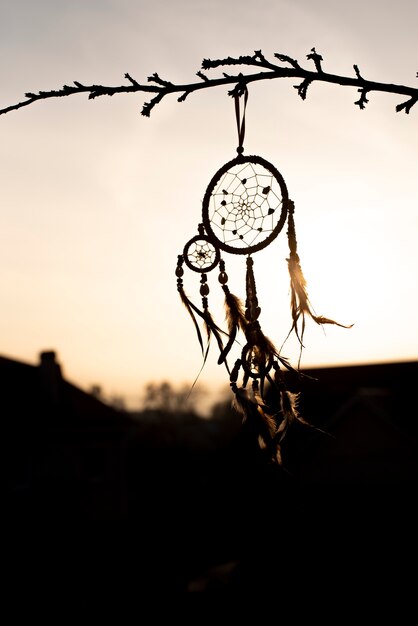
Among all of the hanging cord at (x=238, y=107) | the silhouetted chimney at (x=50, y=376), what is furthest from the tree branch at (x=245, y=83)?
the silhouetted chimney at (x=50, y=376)

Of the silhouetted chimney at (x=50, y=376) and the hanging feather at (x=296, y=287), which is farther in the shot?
the silhouetted chimney at (x=50, y=376)

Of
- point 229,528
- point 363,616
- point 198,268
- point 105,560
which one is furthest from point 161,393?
point 198,268

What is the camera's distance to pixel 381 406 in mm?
24219

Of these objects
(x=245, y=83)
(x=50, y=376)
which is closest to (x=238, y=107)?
(x=245, y=83)

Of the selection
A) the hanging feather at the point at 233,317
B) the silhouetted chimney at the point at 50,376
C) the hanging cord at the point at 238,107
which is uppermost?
the hanging cord at the point at 238,107

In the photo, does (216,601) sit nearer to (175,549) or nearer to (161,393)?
(175,549)

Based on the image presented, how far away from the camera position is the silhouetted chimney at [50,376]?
26.6 meters

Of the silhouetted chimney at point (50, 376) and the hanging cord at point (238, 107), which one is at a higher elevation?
the hanging cord at point (238, 107)

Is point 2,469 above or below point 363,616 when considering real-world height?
above

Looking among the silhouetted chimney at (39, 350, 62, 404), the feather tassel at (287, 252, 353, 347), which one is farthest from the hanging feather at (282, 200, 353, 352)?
the silhouetted chimney at (39, 350, 62, 404)

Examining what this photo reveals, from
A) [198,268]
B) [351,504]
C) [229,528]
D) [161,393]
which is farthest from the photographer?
[161,393]

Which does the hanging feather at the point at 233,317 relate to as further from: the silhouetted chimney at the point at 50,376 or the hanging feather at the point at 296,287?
the silhouetted chimney at the point at 50,376

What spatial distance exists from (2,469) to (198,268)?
2121cm

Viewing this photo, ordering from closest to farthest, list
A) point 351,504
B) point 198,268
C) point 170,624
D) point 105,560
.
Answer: point 198,268
point 170,624
point 351,504
point 105,560
